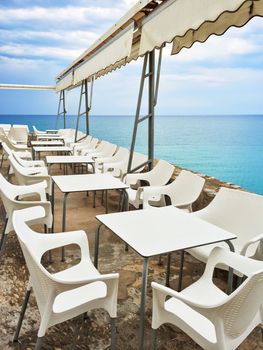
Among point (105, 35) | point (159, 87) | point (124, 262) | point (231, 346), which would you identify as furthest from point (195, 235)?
point (105, 35)

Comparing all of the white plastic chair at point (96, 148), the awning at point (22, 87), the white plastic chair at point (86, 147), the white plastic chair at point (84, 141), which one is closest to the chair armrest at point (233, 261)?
the white plastic chair at point (96, 148)

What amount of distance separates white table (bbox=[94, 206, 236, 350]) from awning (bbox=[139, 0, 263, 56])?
1.35 metres

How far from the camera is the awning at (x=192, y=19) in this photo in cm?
208

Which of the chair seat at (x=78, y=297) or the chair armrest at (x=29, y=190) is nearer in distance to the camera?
the chair seat at (x=78, y=297)

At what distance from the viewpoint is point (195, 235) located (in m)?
1.93

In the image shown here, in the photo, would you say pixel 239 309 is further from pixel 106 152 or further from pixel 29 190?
pixel 106 152

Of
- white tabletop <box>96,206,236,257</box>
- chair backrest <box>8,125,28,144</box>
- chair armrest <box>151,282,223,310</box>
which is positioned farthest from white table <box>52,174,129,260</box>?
chair backrest <box>8,125,28,144</box>

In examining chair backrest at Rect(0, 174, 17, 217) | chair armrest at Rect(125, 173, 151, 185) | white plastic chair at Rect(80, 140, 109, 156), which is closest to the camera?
chair backrest at Rect(0, 174, 17, 217)

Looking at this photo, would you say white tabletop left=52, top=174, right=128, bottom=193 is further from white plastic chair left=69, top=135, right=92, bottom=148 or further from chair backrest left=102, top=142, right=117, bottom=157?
white plastic chair left=69, top=135, right=92, bottom=148

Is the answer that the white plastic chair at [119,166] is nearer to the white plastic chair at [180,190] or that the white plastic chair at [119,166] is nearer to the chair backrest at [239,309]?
the white plastic chair at [180,190]

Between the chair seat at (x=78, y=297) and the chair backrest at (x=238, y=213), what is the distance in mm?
1166

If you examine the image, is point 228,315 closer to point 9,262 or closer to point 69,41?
point 9,262

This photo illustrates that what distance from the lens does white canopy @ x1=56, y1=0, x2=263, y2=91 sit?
2.16 meters

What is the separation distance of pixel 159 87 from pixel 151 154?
3.27 ft
